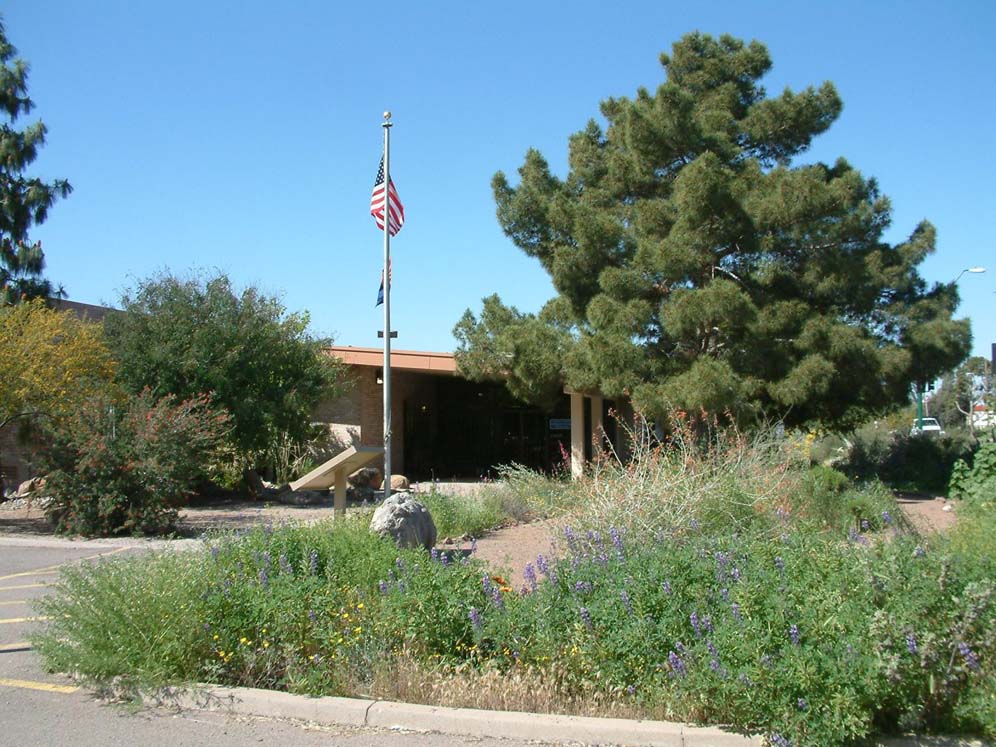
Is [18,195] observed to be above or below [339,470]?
above

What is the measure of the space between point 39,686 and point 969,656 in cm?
608

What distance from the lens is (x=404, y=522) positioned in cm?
1049

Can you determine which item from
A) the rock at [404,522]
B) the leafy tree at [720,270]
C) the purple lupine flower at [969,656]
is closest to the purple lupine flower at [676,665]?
the purple lupine flower at [969,656]

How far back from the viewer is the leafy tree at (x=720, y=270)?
18.6 m

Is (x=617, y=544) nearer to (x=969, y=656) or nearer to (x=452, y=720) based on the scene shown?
(x=452, y=720)

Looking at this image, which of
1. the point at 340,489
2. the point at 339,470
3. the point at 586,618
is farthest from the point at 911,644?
the point at 340,489

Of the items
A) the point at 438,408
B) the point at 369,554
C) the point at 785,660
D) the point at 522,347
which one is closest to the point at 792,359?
the point at 522,347

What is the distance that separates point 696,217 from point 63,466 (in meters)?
12.7

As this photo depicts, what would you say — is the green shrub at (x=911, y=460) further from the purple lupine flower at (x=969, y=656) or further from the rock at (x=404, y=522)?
the purple lupine flower at (x=969, y=656)

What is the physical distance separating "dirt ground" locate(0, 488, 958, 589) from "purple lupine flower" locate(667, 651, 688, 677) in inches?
96.2

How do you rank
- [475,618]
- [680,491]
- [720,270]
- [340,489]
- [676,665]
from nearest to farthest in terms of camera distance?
1. [676,665]
2. [475,618]
3. [680,491]
4. [340,489]
5. [720,270]

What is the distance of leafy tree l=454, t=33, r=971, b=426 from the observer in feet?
61.2

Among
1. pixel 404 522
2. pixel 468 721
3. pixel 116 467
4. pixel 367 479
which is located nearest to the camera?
pixel 468 721

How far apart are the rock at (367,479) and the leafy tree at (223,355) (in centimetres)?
210
